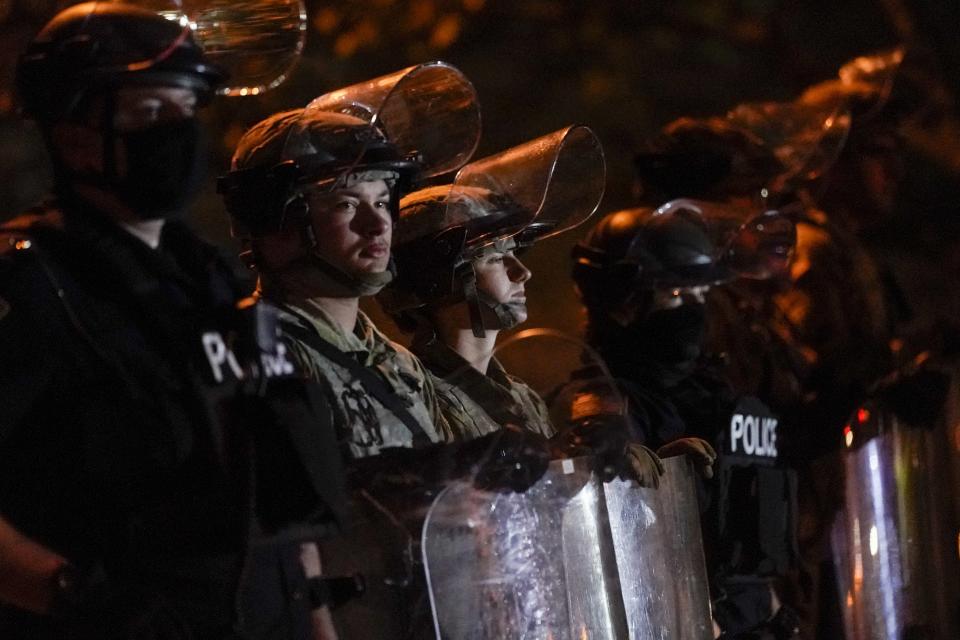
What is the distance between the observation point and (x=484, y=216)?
16.1 ft

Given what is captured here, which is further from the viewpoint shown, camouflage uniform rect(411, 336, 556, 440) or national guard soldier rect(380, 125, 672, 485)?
national guard soldier rect(380, 125, 672, 485)

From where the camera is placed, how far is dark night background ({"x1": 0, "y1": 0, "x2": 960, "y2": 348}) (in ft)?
31.1

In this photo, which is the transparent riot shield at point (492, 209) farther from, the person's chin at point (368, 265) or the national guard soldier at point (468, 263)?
the person's chin at point (368, 265)

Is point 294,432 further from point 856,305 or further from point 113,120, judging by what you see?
point 856,305

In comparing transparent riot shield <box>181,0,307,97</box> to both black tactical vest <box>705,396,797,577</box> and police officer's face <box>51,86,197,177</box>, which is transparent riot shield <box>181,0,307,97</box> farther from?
black tactical vest <box>705,396,797,577</box>

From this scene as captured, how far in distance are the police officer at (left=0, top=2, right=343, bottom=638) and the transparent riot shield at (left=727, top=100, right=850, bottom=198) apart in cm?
431

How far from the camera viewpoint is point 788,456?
588 cm

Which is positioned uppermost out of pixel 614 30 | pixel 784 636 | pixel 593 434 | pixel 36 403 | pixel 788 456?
pixel 614 30

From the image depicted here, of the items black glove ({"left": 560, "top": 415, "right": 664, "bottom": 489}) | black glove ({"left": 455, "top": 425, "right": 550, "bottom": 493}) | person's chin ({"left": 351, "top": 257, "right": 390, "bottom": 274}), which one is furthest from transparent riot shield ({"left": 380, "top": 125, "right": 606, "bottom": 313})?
black glove ({"left": 455, "top": 425, "right": 550, "bottom": 493})

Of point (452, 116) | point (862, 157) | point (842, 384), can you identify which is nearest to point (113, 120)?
point (452, 116)

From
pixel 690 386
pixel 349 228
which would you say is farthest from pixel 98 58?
pixel 690 386

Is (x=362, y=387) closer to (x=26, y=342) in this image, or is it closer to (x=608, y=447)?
(x=608, y=447)

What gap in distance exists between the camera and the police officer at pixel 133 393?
319 cm

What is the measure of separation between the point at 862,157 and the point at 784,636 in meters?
3.30
